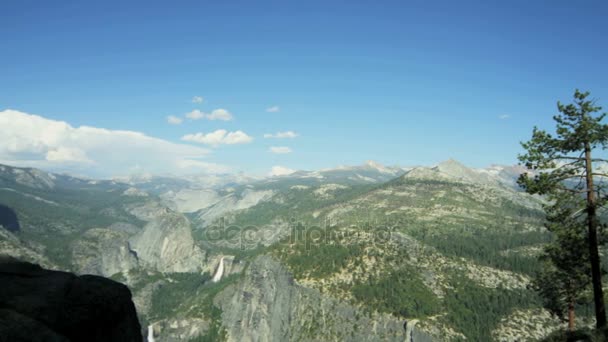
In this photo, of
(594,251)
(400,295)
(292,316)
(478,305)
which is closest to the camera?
(594,251)

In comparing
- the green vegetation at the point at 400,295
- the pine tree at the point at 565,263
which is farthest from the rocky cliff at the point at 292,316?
the pine tree at the point at 565,263

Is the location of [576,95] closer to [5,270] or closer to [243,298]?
[5,270]

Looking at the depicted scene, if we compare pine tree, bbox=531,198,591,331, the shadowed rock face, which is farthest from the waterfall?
the shadowed rock face

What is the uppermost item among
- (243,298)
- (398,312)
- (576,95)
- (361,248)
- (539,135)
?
(576,95)

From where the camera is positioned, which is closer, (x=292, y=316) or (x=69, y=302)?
(x=69, y=302)

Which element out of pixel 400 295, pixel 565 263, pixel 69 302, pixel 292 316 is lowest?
pixel 292 316

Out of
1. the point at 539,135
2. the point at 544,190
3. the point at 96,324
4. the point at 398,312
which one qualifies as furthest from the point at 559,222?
the point at 398,312

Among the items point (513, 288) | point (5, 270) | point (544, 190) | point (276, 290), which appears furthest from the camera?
point (276, 290)

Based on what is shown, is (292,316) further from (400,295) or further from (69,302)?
(69,302)

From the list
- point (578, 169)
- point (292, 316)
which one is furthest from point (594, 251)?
point (292, 316)
